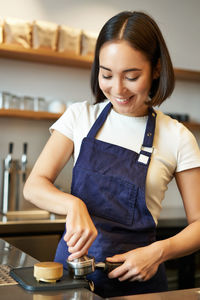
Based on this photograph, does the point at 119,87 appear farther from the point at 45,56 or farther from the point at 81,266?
the point at 45,56

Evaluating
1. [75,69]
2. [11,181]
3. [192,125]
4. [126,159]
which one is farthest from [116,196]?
[192,125]

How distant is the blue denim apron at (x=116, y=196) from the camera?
1526 mm

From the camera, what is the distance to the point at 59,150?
1614mm

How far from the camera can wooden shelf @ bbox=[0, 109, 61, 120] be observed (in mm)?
3178

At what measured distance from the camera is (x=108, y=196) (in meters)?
1.58

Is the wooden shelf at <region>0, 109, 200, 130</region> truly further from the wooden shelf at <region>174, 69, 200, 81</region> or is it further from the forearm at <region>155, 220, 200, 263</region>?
the forearm at <region>155, 220, 200, 263</region>

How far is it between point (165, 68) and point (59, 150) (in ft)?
1.53

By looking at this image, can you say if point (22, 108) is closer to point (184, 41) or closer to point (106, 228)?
point (184, 41)

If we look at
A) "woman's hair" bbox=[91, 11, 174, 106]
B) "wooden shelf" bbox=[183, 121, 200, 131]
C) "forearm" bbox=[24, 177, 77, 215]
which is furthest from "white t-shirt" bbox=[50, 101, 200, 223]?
"wooden shelf" bbox=[183, 121, 200, 131]

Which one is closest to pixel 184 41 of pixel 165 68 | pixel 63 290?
pixel 165 68

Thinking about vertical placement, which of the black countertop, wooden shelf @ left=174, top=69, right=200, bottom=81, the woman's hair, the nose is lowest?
the black countertop

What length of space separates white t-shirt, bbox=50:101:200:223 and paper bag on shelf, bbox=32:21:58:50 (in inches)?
66.6

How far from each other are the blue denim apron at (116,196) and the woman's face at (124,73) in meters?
0.17

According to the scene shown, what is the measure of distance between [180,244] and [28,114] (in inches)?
79.3
